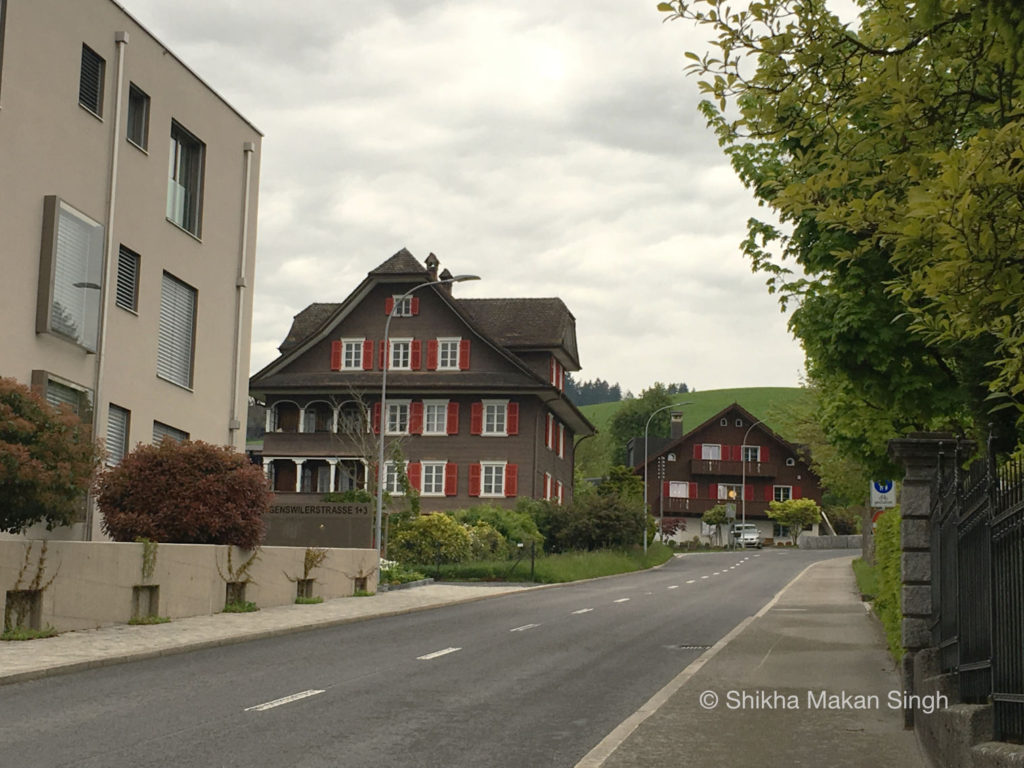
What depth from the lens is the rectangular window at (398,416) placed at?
197 feet

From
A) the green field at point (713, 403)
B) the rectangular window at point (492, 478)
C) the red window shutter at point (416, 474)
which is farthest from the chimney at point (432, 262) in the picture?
the green field at point (713, 403)

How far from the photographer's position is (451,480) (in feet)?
191

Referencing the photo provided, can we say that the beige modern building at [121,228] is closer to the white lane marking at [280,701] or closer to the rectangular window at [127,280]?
the rectangular window at [127,280]

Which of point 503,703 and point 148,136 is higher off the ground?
point 148,136

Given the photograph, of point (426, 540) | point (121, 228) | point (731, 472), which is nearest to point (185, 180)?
point (121, 228)

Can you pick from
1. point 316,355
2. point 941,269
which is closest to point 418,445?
point 316,355

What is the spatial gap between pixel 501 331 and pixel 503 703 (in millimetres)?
52033

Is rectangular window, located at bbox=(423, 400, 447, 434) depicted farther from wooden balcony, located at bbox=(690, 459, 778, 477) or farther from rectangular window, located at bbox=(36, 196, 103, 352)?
wooden balcony, located at bbox=(690, 459, 778, 477)

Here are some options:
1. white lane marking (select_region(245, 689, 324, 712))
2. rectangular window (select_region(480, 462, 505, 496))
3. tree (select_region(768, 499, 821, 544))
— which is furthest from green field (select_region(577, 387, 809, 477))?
white lane marking (select_region(245, 689, 324, 712))

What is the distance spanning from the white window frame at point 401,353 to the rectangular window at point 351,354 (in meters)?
1.50

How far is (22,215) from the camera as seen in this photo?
2178cm

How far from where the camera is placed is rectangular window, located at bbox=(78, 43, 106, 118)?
942 inches

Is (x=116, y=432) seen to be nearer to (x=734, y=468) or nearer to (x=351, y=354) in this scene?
(x=351, y=354)

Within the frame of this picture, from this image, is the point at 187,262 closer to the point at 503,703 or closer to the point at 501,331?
the point at 503,703
